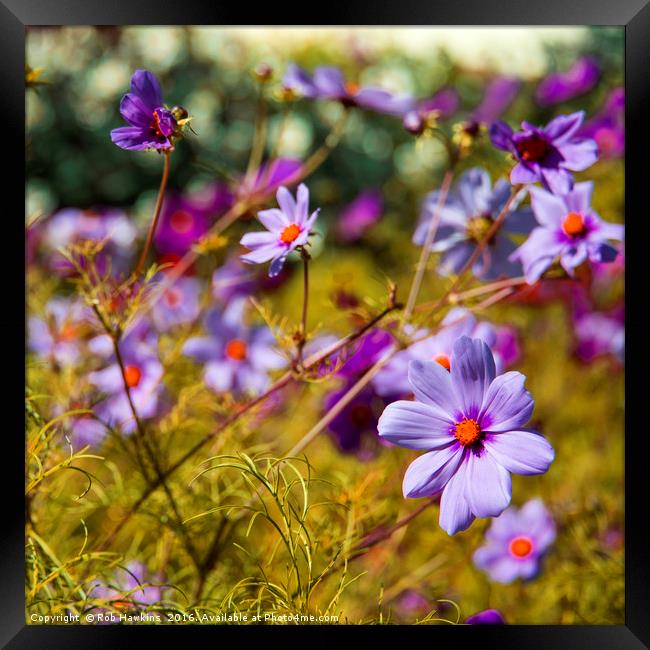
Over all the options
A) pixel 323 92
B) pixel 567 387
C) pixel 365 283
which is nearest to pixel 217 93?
pixel 365 283

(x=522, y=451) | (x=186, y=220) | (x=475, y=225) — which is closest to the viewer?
(x=522, y=451)

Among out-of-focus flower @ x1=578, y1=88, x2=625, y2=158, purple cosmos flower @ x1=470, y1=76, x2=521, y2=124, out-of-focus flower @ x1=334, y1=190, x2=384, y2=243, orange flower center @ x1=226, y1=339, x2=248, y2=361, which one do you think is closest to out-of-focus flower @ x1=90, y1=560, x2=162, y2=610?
orange flower center @ x1=226, y1=339, x2=248, y2=361

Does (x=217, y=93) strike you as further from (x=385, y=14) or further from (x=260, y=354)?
(x=385, y=14)

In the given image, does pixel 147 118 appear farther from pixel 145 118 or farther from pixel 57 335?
pixel 57 335

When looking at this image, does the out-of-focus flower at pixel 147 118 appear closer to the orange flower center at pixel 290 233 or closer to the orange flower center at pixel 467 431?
the orange flower center at pixel 290 233

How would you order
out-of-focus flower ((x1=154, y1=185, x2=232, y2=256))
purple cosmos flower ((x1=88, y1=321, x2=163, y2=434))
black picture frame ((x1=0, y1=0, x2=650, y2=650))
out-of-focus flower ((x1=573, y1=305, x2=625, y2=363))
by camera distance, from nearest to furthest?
1. black picture frame ((x1=0, y1=0, x2=650, y2=650))
2. purple cosmos flower ((x1=88, y1=321, x2=163, y2=434))
3. out-of-focus flower ((x1=573, y1=305, x2=625, y2=363))
4. out-of-focus flower ((x1=154, y1=185, x2=232, y2=256))

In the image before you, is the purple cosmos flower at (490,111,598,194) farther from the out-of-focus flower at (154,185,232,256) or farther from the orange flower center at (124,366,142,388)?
the out-of-focus flower at (154,185,232,256)

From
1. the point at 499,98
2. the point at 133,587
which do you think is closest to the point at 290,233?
the point at 133,587
